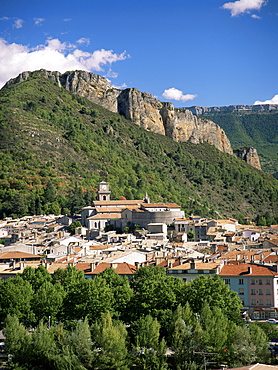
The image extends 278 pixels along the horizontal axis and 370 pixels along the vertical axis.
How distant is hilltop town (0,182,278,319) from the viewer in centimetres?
6519

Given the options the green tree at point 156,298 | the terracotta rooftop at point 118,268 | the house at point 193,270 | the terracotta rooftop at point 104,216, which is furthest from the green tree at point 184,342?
the terracotta rooftop at point 104,216

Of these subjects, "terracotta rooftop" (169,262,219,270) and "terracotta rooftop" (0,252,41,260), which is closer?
"terracotta rooftop" (169,262,219,270)

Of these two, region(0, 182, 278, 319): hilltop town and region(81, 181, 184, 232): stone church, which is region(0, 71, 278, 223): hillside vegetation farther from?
region(81, 181, 184, 232): stone church

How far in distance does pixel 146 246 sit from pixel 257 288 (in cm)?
3396

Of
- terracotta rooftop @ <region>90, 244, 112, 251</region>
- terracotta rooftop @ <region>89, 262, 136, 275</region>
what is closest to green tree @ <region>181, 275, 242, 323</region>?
terracotta rooftop @ <region>89, 262, 136, 275</region>

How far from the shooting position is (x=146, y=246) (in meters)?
96.4

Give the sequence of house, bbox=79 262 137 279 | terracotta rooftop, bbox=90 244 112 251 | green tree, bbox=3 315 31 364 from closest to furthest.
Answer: green tree, bbox=3 315 31 364 < house, bbox=79 262 137 279 < terracotta rooftop, bbox=90 244 112 251

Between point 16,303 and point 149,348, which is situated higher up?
point 16,303

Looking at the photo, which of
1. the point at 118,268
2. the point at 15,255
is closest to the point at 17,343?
the point at 118,268

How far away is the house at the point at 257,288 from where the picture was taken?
208 feet

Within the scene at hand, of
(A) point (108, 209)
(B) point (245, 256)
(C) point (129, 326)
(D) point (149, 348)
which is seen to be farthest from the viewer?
(A) point (108, 209)

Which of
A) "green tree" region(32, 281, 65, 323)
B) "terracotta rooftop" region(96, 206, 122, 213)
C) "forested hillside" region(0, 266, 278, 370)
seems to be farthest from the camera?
"terracotta rooftop" region(96, 206, 122, 213)

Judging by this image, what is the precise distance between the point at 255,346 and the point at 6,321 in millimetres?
19565

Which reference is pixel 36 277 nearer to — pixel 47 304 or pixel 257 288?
pixel 47 304
